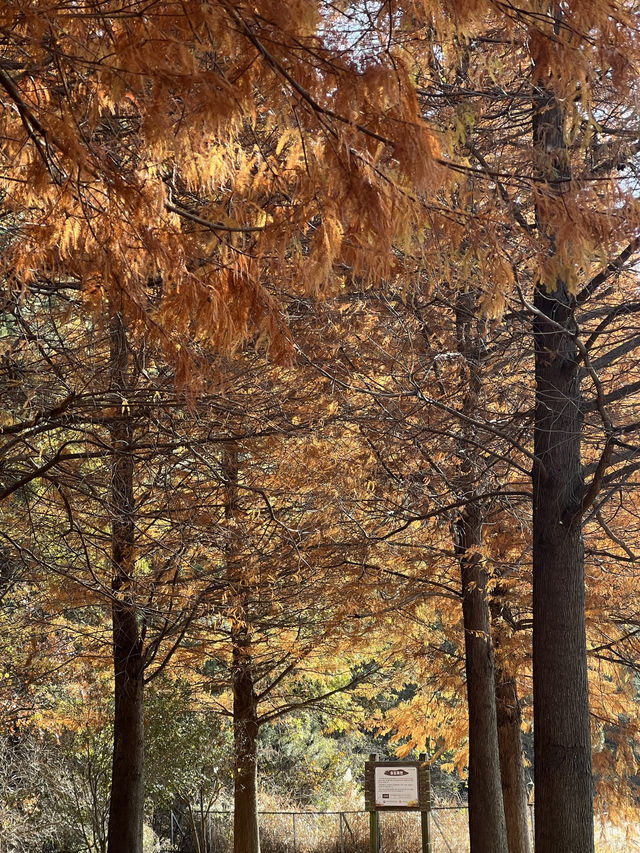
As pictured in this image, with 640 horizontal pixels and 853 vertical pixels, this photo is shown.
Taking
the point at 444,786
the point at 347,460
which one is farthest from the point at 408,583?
the point at 444,786

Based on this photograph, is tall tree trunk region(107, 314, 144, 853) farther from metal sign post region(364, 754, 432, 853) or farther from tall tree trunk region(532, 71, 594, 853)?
tall tree trunk region(532, 71, 594, 853)

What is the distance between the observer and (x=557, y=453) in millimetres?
7723

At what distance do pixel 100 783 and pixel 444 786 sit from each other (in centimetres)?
1791

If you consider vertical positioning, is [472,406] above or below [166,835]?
above

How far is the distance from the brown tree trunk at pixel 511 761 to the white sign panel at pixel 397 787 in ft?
7.23

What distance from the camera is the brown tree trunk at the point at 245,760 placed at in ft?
48.0

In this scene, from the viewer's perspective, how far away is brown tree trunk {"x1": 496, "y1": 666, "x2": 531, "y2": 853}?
12.8m

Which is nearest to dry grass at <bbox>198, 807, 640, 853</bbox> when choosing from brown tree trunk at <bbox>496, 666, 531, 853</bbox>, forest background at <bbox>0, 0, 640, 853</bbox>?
forest background at <bbox>0, 0, 640, 853</bbox>

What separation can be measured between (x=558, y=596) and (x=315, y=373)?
2664 millimetres

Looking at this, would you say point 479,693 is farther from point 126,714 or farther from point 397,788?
point 126,714

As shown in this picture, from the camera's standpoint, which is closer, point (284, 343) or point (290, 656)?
point (284, 343)

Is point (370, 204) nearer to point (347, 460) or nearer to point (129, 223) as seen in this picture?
point (129, 223)

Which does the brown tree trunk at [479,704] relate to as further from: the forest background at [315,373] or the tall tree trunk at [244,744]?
the tall tree trunk at [244,744]

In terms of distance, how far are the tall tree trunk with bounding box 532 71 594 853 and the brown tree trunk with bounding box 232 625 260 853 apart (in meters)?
7.36
